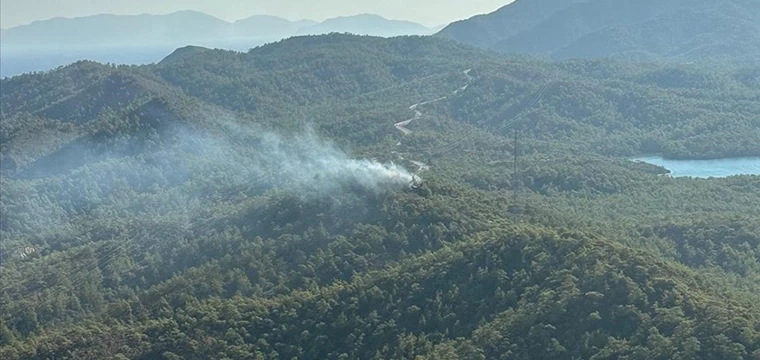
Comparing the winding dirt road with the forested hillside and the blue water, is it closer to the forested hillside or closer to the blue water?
the forested hillside

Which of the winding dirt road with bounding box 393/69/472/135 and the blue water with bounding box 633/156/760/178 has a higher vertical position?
the winding dirt road with bounding box 393/69/472/135

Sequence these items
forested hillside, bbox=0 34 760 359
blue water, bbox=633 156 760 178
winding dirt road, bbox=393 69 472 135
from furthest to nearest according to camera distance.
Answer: winding dirt road, bbox=393 69 472 135, blue water, bbox=633 156 760 178, forested hillside, bbox=0 34 760 359

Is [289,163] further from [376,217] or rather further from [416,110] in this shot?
[416,110]

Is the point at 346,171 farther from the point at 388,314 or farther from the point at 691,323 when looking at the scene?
the point at 691,323

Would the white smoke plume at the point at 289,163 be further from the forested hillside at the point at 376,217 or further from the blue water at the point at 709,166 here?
the blue water at the point at 709,166

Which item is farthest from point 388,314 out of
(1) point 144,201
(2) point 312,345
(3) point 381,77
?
(3) point 381,77

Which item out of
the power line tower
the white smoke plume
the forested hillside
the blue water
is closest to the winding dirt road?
the forested hillside

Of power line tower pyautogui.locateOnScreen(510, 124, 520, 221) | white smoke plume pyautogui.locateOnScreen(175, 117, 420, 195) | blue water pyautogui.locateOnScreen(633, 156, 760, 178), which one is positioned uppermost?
white smoke plume pyautogui.locateOnScreen(175, 117, 420, 195)
